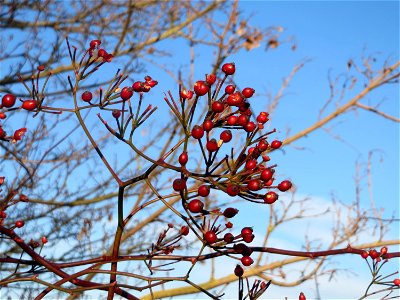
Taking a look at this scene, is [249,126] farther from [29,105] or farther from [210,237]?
[29,105]

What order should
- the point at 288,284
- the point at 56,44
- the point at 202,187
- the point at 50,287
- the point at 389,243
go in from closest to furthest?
the point at 202,187
the point at 50,287
the point at 389,243
the point at 288,284
the point at 56,44

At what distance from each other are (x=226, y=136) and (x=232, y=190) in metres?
0.12

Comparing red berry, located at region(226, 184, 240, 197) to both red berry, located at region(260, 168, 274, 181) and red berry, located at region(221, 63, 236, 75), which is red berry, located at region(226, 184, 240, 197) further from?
red berry, located at region(221, 63, 236, 75)

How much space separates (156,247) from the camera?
1.02 m

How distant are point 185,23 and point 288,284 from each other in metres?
2.78

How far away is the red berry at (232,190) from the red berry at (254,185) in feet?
0.07

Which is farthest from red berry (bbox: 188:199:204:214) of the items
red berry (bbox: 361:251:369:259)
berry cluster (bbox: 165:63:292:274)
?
red berry (bbox: 361:251:369:259)

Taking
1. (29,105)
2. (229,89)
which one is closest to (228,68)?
(229,89)

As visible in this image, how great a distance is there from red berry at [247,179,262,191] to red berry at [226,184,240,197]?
0.07 ft

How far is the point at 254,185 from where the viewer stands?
2.82ft

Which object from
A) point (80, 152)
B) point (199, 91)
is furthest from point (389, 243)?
point (199, 91)

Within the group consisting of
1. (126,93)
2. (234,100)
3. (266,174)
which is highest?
(126,93)

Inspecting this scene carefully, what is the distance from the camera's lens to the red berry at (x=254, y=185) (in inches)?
33.9

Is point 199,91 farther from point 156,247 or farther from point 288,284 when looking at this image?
point 288,284
